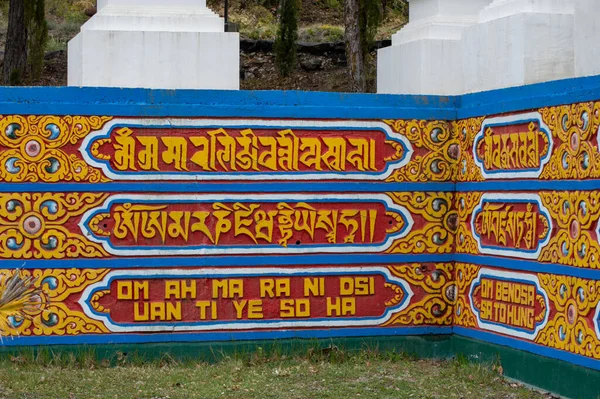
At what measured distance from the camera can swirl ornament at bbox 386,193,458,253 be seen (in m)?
7.01

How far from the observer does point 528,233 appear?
6.17m

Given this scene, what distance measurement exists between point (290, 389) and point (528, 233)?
1702mm

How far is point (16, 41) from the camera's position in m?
17.1

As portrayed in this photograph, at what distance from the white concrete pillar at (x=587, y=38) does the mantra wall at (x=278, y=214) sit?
30cm

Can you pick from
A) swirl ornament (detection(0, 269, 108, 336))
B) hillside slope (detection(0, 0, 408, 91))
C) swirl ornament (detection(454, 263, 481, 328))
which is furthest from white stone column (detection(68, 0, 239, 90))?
hillside slope (detection(0, 0, 408, 91))

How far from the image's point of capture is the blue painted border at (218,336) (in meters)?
6.43

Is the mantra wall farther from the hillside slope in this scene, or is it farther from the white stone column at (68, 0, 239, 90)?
the hillside slope

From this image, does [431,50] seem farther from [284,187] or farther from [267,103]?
[284,187]

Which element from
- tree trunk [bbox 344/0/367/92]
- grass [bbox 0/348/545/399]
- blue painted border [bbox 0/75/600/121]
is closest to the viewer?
grass [bbox 0/348/545/399]

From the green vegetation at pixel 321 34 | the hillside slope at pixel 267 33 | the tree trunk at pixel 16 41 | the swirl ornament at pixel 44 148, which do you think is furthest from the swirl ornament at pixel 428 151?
the green vegetation at pixel 321 34

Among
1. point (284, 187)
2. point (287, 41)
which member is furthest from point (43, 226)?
point (287, 41)

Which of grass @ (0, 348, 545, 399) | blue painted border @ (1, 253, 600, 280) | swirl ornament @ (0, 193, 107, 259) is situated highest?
swirl ornament @ (0, 193, 107, 259)

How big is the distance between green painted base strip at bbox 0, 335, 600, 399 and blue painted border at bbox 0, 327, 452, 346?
30 mm

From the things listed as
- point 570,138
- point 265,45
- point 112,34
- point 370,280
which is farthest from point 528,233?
point 265,45
